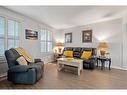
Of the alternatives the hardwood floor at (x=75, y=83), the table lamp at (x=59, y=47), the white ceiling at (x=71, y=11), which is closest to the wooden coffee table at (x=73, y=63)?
the hardwood floor at (x=75, y=83)

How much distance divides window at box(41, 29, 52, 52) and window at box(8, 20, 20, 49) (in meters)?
2.09

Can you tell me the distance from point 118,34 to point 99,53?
4.41 ft

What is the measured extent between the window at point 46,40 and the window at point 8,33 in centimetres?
208

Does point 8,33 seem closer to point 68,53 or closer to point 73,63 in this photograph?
point 73,63

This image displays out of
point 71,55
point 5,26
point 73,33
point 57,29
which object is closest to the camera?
point 5,26

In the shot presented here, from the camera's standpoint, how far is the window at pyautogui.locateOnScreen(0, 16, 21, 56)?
4.21 metres

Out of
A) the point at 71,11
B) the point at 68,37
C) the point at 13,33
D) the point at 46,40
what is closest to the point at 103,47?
the point at 71,11

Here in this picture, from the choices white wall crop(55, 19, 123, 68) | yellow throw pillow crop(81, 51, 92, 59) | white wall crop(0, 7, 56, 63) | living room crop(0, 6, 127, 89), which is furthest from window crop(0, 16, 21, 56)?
white wall crop(55, 19, 123, 68)

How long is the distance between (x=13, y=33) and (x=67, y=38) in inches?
162

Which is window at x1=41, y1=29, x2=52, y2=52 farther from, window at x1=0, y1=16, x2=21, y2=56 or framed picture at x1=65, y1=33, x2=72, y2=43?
window at x1=0, y1=16, x2=21, y2=56

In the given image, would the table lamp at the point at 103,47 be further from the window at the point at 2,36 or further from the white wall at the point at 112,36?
the window at the point at 2,36

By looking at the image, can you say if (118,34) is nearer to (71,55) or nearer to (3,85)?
(71,55)
